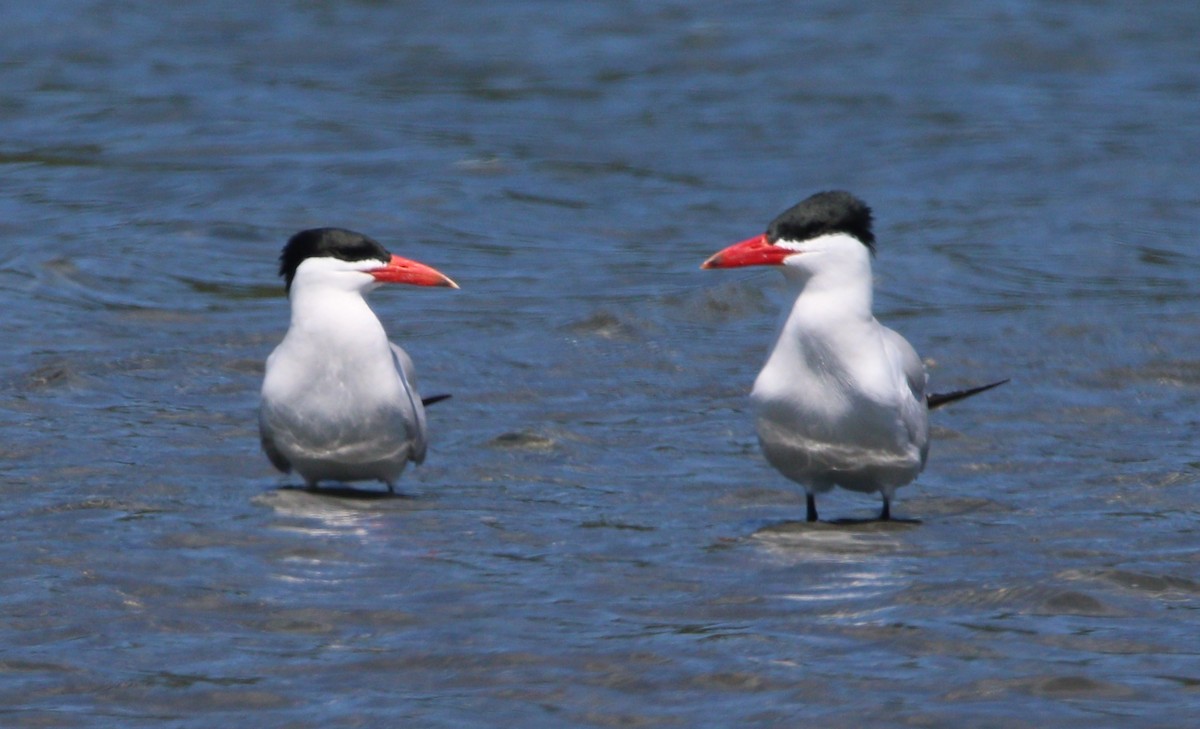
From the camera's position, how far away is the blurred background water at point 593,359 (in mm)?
5328

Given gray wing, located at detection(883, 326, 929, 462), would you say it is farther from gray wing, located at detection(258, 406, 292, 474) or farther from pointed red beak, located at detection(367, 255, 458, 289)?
gray wing, located at detection(258, 406, 292, 474)

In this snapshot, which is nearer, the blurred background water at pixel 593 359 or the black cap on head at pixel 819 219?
the blurred background water at pixel 593 359

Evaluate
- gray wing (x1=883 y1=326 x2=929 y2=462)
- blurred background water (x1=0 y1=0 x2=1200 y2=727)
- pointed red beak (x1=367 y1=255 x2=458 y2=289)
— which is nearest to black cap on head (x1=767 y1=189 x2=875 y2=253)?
gray wing (x1=883 y1=326 x2=929 y2=462)

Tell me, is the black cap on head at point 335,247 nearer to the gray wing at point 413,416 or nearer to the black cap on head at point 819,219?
the gray wing at point 413,416

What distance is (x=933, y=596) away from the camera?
19.2 feet

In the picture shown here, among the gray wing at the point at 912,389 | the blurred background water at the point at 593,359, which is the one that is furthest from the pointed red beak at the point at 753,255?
the blurred background water at the point at 593,359

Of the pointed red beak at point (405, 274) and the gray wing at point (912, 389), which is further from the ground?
the pointed red beak at point (405, 274)

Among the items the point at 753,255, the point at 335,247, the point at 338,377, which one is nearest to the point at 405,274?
the point at 335,247

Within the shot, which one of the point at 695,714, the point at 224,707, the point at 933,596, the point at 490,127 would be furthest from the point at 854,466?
the point at 490,127

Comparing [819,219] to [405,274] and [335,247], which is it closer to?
[405,274]

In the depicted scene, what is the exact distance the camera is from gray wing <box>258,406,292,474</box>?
732cm

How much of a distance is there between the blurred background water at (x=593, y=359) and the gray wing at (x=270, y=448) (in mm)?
131

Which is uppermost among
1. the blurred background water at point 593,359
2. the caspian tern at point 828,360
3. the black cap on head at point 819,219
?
the black cap on head at point 819,219

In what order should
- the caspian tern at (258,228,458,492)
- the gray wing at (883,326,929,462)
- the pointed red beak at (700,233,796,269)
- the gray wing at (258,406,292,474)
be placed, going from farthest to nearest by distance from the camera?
1. the gray wing at (258,406,292,474)
2. the caspian tern at (258,228,458,492)
3. the gray wing at (883,326,929,462)
4. the pointed red beak at (700,233,796,269)
